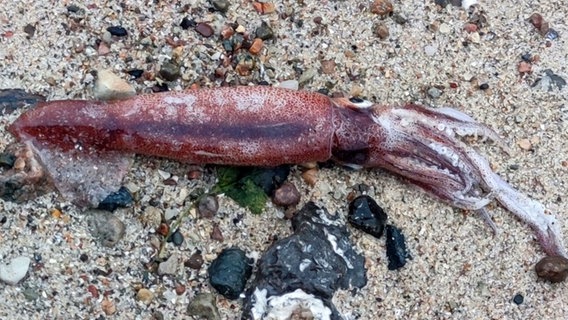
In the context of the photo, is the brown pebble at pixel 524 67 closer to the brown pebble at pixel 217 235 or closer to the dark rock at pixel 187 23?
the dark rock at pixel 187 23

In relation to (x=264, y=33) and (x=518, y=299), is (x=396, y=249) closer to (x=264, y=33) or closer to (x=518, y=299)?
(x=518, y=299)

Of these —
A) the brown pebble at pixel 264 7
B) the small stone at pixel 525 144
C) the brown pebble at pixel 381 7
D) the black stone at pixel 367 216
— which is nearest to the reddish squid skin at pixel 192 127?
the black stone at pixel 367 216

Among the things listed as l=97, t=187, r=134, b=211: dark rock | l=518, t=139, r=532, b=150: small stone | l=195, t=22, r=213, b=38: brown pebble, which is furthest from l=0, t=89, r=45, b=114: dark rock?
l=518, t=139, r=532, b=150: small stone

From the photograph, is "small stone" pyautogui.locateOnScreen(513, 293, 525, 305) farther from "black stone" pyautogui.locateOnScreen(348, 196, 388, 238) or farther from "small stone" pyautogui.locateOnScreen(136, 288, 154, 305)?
"small stone" pyautogui.locateOnScreen(136, 288, 154, 305)

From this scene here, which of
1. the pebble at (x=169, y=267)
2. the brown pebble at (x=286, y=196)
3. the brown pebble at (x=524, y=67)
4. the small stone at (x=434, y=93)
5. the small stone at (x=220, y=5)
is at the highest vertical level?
the small stone at (x=220, y=5)

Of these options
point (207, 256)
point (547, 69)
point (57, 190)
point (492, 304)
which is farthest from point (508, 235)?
point (57, 190)
